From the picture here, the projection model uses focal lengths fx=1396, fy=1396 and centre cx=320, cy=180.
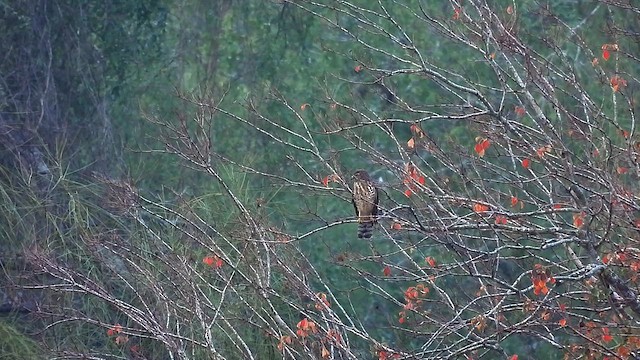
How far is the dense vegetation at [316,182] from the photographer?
522cm

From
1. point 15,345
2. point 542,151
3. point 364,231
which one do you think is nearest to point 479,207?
point 542,151

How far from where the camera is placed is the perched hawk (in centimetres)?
568

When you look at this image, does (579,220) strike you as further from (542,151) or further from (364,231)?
(364,231)

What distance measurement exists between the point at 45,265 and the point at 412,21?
4819 millimetres

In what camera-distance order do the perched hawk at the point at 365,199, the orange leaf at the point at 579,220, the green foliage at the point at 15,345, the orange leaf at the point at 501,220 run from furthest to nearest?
the green foliage at the point at 15,345
the perched hawk at the point at 365,199
the orange leaf at the point at 501,220
the orange leaf at the point at 579,220

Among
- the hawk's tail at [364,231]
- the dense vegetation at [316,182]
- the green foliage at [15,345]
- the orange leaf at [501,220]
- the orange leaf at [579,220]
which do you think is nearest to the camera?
the orange leaf at [579,220]

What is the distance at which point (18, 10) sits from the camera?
10234 mm

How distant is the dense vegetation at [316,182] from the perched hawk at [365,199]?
0.24ft

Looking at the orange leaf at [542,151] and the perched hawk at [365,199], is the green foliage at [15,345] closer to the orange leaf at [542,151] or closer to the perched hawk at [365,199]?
the perched hawk at [365,199]

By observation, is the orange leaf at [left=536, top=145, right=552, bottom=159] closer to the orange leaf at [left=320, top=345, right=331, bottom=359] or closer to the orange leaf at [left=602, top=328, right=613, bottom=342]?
the orange leaf at [left=602, top=328, right=613, bottom=342]

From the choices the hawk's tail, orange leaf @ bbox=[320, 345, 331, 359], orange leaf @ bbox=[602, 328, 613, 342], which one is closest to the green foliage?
the hawk's tail

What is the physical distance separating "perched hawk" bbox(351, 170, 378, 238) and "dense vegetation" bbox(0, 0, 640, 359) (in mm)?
72

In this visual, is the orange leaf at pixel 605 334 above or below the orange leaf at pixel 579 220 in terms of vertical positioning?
below

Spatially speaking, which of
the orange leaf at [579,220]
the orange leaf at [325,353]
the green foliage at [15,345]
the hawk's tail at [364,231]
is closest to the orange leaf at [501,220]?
the orange leaf at [579,220]
